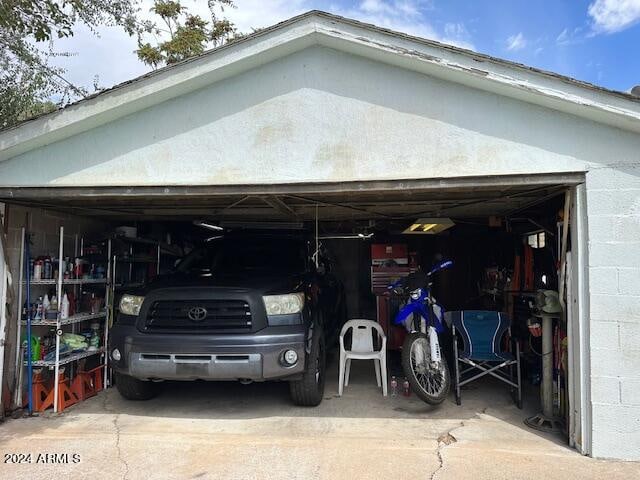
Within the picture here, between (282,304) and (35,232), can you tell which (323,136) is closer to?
(282,304)

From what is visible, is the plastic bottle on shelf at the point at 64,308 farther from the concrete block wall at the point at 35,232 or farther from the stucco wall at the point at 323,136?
the stucco wall at the point at 323,136

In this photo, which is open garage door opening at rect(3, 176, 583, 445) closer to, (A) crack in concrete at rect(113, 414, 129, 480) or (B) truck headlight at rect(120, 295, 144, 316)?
(B) truck headlight at rect(120, 295, 144, 316)

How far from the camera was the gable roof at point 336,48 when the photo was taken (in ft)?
11.5

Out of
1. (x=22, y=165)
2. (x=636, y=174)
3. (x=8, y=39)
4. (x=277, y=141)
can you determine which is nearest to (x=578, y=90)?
(x=636, y=174)

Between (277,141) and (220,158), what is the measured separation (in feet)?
1.86

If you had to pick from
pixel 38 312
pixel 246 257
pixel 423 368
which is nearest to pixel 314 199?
pixel 246 257

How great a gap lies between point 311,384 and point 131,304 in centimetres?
209

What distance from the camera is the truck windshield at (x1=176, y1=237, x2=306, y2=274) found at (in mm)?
5508

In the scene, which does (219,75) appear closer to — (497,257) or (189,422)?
(189,422)

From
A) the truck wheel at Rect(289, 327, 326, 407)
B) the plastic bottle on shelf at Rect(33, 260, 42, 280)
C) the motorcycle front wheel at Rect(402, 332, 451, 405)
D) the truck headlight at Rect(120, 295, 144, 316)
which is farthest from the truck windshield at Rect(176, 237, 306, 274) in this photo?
the motorcycle front wheel at Rect(402, 332, 451, 405)

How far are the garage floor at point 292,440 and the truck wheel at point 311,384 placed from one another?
11 centimetres

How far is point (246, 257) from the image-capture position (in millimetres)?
5758

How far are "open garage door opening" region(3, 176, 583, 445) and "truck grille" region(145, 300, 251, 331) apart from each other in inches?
0.4

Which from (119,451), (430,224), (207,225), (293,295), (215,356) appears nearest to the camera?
(119,451)
